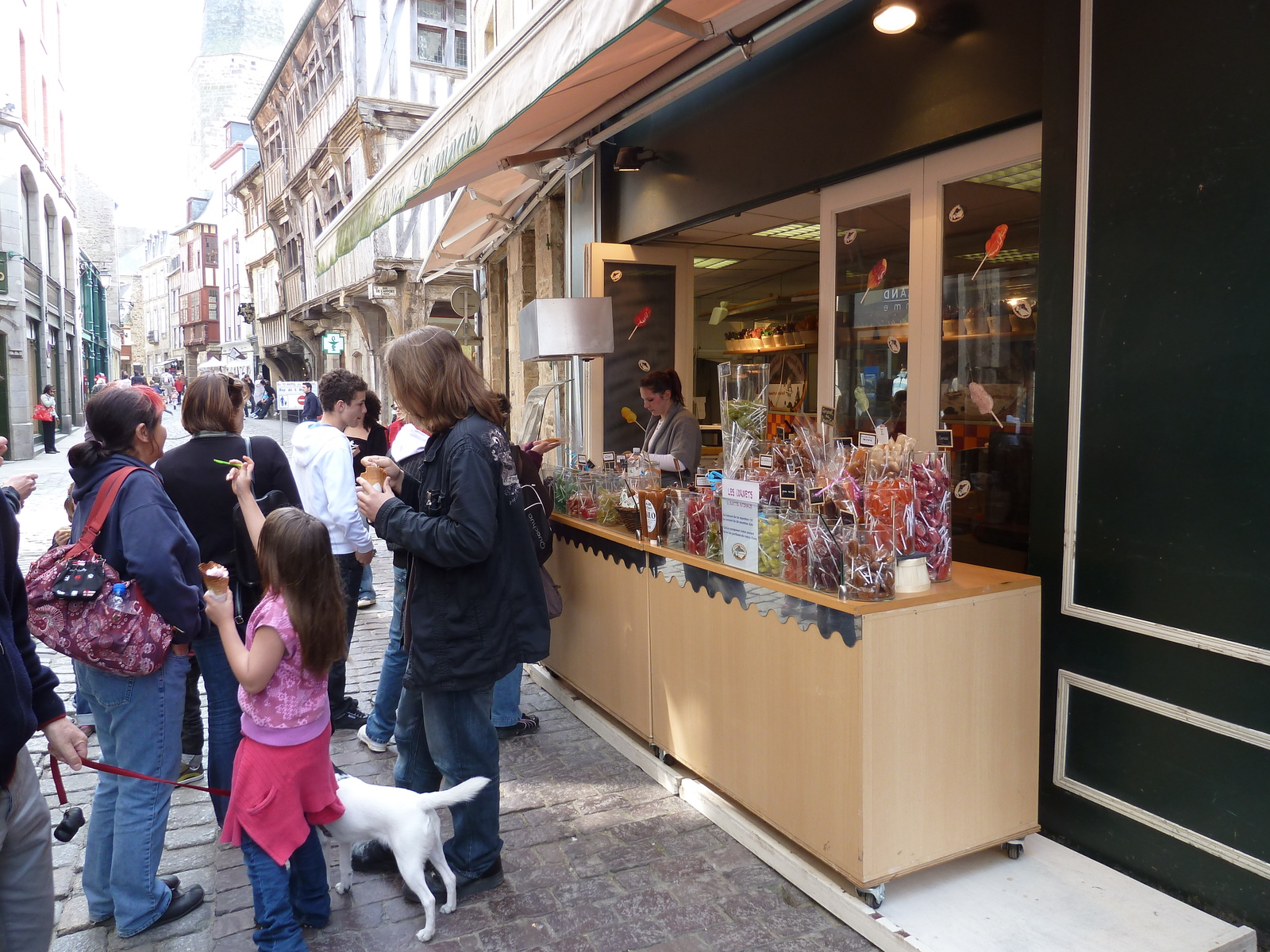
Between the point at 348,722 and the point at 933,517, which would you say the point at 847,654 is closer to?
the point at 933,517

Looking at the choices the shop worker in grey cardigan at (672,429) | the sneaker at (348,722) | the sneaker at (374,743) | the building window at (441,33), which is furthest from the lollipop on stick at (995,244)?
the building window at (441,33)

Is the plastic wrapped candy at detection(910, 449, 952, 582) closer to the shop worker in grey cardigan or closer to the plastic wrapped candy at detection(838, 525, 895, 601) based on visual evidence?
the plastic wrapped candy at detection(838, 525, 895, 601)

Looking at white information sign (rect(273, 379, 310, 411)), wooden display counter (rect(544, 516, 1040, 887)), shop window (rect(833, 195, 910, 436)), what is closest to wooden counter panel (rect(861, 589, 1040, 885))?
wooden display counter (rect(544, 516, 1040, 887))

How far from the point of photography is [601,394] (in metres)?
6.97

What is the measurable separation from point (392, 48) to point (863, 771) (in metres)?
18.8

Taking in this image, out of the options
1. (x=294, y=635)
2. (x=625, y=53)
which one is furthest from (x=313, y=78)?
(x=294, y=635)

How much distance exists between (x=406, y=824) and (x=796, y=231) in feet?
18.4

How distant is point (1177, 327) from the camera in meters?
2.62

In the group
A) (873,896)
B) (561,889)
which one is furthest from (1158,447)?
(561,889)

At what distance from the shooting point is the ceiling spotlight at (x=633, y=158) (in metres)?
6.28

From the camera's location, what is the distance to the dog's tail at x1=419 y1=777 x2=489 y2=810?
2.67 m

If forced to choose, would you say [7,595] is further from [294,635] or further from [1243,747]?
[1243,747]

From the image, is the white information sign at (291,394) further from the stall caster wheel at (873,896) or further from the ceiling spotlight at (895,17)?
the stall caster wheel at (873,896)

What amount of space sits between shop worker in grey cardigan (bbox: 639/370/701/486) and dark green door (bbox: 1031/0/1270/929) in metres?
2.74
